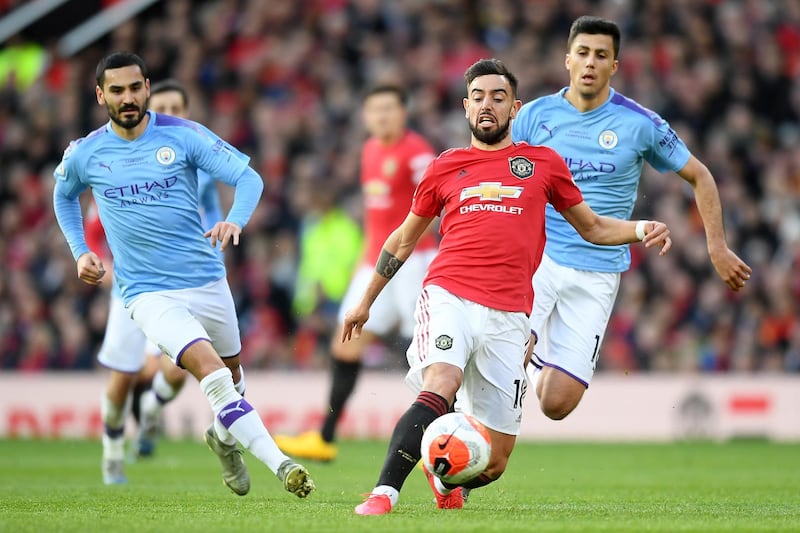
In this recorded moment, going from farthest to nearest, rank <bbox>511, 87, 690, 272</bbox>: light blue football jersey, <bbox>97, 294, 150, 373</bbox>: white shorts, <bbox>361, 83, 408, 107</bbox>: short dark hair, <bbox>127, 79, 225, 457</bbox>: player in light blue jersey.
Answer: <bbox>361, 83, 408, 107</bbox>: short dark hair < <bbox>97, 294, 150, 373</bbox>: white shorts < <bbox>127, 79, 225, 457</bbox>: player in light blue jersey < <bbox>511, 87, 690, 272</bbox>: light blue football jersey

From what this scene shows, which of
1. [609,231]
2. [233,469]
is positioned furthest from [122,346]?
[609,231]

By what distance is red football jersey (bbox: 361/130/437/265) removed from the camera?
475 inches

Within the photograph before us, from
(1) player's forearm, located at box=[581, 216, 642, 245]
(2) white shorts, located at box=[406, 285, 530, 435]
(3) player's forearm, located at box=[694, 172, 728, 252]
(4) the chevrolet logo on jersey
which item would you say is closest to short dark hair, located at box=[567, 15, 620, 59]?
(3) player's forearm, located at box=[694, 172, 728, 252]

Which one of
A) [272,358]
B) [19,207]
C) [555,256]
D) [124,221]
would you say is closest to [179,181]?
[124,221]

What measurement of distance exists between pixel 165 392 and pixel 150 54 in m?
10.9

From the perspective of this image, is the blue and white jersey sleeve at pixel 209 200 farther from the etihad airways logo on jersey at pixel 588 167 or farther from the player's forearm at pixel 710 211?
the player's forearm at pixel 710 211

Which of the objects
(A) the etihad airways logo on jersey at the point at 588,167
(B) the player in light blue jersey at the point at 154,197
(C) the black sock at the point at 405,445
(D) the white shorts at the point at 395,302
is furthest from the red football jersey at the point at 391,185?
(C) the black sock at the point at 405,445

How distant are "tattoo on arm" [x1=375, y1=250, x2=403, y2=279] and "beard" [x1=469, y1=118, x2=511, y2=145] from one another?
80 cm

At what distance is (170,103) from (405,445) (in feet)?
16.1

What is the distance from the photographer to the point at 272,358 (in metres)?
17.6

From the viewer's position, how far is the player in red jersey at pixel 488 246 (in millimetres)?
7172

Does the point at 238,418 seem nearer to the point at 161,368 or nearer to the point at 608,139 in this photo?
the point at 608,139

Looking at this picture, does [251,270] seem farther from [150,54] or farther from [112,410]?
[112,410]

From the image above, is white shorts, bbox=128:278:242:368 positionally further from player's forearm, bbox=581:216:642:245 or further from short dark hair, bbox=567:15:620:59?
short dark hair, bbox=567:15:620:59
